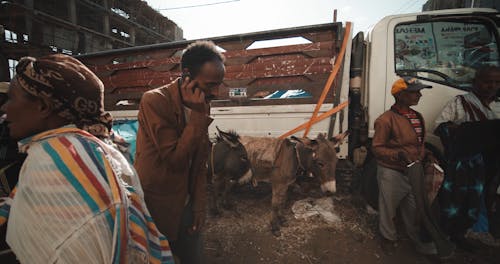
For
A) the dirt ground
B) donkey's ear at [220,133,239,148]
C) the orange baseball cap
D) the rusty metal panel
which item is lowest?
the dirt ground

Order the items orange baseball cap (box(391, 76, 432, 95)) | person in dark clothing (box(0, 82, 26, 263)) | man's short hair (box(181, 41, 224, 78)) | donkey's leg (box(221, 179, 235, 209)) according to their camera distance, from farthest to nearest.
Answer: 1. donkey's leg (box(221, 179, 235, 209))
2. orange baseball cap (box(391, 76, 432, 95))
3. man's short hair (box(181, 41, 224, 78))
4. person in dark clothing (box(0, 82, 26, 263))

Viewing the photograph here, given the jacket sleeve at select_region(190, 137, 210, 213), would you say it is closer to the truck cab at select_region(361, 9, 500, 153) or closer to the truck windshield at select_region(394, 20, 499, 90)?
the truck cab at select_region(361, 9, 500, 153)

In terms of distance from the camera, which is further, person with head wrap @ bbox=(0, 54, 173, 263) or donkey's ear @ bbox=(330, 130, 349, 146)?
donkey's ear @ bbox=(330, 130, 349, 146)

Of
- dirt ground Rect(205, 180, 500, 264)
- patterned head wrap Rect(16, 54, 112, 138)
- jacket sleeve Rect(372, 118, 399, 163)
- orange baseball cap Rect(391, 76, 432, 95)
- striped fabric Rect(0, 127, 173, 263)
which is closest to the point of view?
striped fabric Rect(0, 127, 173, 263)

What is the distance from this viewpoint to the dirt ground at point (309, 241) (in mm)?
2764

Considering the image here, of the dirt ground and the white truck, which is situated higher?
the white truck

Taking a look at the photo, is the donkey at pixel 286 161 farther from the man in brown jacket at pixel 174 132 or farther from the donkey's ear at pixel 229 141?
the man in brown jacket at pixel 174 132

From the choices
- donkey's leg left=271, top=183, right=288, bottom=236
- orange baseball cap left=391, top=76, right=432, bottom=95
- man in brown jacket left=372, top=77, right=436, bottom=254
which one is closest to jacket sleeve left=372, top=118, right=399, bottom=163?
man in brown jacket left=372, top=77, right=436, bottom=254

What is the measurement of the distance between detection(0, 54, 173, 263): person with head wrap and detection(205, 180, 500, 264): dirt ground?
7.32 feet

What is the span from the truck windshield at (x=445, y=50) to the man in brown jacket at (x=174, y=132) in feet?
9.72

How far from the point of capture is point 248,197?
4266 mm

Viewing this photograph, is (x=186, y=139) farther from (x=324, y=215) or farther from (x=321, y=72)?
(x=324, y=215)

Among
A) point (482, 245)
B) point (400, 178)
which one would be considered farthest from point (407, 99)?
point (482, 245)

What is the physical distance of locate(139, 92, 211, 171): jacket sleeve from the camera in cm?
128
